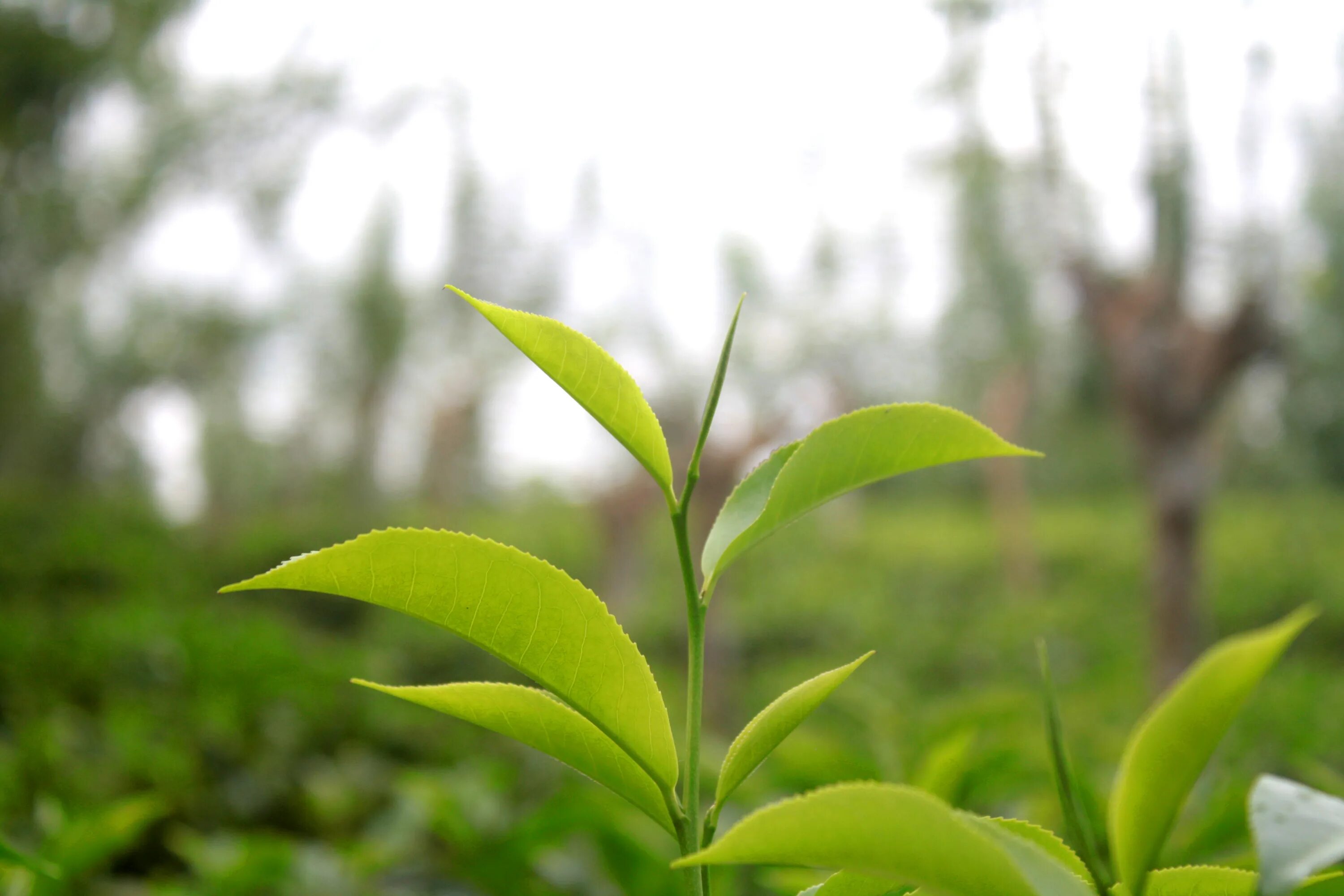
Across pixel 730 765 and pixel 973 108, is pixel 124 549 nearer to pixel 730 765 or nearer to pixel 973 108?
pixel 730 765

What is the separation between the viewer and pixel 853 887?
306 millimetres

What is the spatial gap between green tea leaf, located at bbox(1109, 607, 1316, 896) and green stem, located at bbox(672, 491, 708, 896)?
116 mm

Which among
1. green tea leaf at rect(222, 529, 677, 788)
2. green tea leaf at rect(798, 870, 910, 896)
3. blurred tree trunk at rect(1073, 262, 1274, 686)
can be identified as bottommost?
blurred tree trunk at rect(1073, 262, 1274, 686)

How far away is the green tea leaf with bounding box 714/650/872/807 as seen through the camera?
0.30 metres

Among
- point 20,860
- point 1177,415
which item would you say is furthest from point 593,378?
point 1177,415

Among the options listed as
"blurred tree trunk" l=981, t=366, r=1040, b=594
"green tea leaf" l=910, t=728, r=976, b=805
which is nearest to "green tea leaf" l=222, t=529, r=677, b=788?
"green tea leaf" l=910, t=728, r=976, b=805

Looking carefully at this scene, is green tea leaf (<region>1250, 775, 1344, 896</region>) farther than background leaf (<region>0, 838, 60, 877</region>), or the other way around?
background leaf (<region>0, 838, 60, 877</region>)

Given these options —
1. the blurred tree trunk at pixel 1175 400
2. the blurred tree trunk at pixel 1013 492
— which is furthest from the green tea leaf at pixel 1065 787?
the blurred tree trunk at pixel 1013 492

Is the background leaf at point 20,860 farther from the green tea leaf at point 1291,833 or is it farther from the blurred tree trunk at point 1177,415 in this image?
the blurred tree trunk at point 1177,415

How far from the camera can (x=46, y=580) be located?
3.12m

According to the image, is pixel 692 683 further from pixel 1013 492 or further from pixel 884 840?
pixel 1013 492

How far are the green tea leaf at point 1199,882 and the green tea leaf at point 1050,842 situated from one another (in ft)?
0.06

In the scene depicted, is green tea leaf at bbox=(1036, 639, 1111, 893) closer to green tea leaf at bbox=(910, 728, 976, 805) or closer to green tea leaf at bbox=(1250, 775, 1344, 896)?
green tea leaf at bbox=(1250, 775, 1344, 896)

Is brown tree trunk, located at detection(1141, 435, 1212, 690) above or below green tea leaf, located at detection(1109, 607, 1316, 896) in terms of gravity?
below
